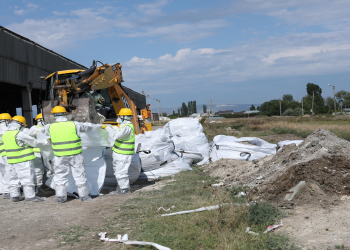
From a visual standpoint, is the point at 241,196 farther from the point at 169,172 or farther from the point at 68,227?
the point at 169,172

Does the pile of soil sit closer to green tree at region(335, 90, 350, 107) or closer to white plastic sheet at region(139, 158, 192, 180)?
white plastic sheet at region(139, 158, 192, 180)

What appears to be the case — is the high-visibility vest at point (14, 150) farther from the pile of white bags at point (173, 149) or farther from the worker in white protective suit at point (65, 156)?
the pile of white bags at point (173, 149)

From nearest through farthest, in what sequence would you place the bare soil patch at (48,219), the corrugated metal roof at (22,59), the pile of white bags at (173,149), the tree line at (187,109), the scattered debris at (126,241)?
the scattered debris at (126,241) < the bare soil patch at (48,219) < the pile of white bags at (173,149) < the corrugated metal roof at (22,59) < the tree line at (187,109)

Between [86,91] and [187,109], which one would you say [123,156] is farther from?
[187,109]

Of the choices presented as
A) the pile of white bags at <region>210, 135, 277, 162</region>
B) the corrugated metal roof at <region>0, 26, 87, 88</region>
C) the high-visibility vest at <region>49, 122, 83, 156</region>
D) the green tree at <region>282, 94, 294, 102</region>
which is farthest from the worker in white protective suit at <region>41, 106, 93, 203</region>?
the green tree at <region>282, 94, 294, 102</region>

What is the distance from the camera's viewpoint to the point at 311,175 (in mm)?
5219

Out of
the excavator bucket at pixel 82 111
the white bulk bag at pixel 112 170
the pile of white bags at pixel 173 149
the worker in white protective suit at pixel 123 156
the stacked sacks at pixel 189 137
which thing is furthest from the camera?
the stacked sacks at pixel 189 137

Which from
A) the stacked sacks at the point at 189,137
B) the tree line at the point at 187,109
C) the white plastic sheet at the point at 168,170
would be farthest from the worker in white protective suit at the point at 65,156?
the tree line at the point at 187,109

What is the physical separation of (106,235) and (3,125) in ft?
13.1

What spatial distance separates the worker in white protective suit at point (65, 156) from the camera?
19.6 ft

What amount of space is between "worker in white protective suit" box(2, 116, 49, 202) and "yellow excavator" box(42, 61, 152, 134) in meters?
1.81

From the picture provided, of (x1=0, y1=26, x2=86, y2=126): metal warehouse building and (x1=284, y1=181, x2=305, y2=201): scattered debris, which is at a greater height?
(x1=0, y1=26, x2=86, y2=126): metal warehouse building

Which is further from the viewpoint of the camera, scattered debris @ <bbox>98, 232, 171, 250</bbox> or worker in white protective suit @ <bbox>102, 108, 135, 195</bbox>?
worker in white protective suit @ <bbox>102, 108, 135, 195</bbox>

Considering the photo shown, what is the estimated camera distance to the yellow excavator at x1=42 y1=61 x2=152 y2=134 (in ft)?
26.7
